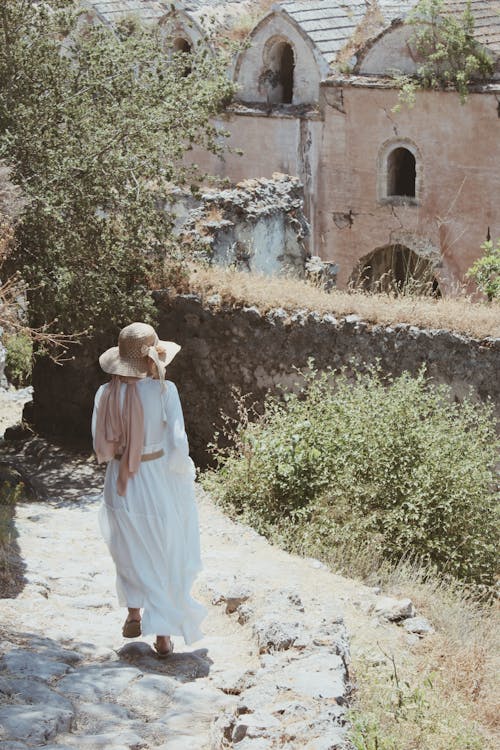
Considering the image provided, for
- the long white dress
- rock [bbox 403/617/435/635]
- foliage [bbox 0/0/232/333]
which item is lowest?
rock [bbox 403/617/435/635]

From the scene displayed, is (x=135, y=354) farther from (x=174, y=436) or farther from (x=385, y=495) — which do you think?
(x=385, y=495)

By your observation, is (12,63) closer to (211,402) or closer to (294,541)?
(211,402)

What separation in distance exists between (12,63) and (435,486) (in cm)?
603

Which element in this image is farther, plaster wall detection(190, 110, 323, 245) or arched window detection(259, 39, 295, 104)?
arched window detection(259, 39, 295, 104)

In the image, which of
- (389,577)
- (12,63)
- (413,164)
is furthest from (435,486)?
(413,164)

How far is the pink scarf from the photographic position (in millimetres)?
5137

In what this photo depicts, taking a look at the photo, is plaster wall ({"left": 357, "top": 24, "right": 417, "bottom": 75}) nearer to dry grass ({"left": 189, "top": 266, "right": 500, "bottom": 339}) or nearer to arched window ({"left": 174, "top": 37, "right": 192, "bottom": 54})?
arched window ({"left": 174, "top": 37, "right": 192, "bottom": 54})

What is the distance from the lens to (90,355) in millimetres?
11742

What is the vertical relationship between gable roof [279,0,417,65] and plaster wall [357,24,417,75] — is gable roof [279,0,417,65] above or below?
above

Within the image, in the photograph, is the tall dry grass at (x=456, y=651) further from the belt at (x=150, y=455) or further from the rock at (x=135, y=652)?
the belt at (x=150, y=455)

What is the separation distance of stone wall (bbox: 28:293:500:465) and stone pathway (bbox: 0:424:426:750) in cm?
317

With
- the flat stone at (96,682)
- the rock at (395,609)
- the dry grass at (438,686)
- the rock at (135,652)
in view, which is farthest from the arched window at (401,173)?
the flat stone at (96,682)

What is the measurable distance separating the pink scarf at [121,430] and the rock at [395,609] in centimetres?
190

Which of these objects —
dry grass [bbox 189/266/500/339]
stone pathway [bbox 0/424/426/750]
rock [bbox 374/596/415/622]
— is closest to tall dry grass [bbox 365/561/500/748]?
rock [bbox 374/596/415/622]
